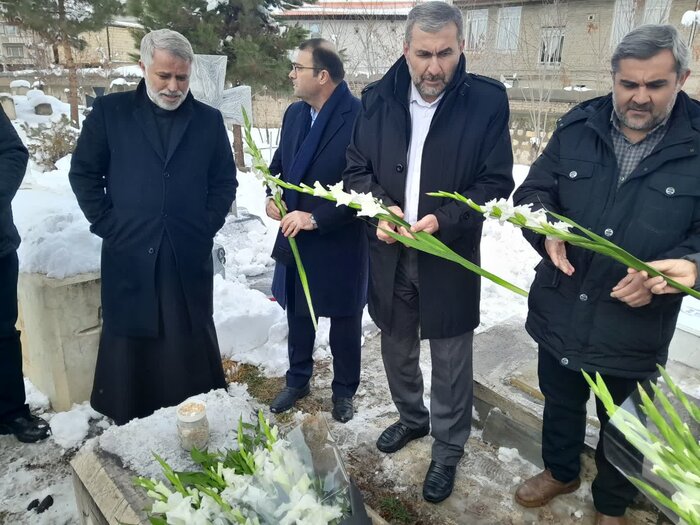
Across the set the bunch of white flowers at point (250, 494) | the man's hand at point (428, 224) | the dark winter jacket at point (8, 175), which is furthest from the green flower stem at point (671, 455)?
the dark winter jacket at point (8, 175)

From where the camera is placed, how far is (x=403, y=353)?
281 centimetres

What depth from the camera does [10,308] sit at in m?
2.93

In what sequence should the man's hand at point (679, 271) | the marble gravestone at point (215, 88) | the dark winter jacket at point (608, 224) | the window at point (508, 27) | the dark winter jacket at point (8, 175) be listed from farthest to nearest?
the window at point (508, 27) < the marble gravestone at point (215, 88) < the dark winter jacket at point (8, 175) < the dark winter jacket at point (608, 224) < the man's hand at point (679, 271)

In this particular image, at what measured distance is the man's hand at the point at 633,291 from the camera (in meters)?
1.84

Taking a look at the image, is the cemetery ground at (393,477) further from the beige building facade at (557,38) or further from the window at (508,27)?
the window at (508,27)

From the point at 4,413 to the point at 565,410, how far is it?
296cm

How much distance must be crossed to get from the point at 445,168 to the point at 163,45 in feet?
4.90

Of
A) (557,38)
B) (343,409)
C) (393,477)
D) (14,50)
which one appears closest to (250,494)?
(393,477)

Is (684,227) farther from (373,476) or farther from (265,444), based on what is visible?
(373,476)

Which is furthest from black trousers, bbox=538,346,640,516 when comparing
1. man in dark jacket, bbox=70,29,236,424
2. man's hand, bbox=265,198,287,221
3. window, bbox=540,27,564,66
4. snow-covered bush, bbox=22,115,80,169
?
window, bbox=540,27,564,66

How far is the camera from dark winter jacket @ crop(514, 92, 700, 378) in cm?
195

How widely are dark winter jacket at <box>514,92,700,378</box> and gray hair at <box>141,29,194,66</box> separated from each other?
176cm

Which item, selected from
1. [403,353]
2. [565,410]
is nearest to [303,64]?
[403,353]

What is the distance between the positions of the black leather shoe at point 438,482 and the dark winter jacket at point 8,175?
2.42 m
